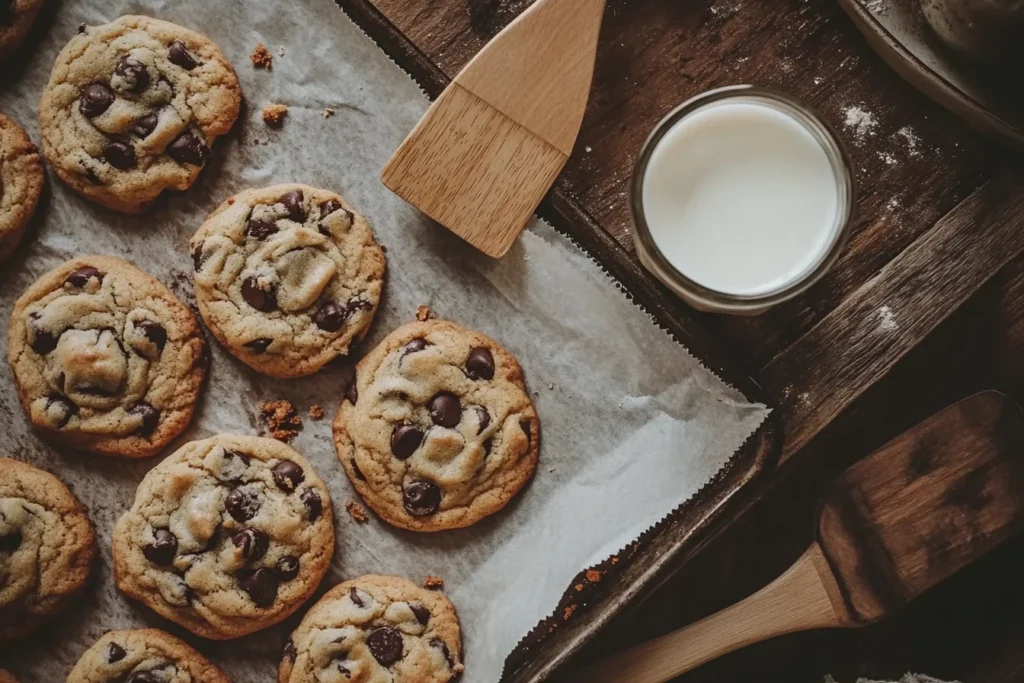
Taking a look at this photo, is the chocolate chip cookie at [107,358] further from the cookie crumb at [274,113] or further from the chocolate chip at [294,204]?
the cookie crumb at [274,113]

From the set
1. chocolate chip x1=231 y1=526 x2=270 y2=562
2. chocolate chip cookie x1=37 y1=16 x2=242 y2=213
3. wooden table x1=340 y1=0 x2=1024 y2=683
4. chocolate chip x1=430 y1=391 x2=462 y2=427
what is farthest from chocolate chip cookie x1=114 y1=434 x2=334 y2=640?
wooden table x1=340 y1=0 x2=1024 y2=683

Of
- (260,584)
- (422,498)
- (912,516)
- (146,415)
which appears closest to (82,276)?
(146,415)

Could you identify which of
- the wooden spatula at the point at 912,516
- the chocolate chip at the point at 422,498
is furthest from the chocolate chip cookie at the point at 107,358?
the wooden spatula at the point at 912,516

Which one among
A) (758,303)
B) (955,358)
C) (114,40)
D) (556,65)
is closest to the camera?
(758,303)

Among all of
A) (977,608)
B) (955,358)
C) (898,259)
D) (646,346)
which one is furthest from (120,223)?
(977,608)

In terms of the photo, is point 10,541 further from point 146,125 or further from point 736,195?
point 736,195

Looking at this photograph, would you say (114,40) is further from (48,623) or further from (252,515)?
(48,623)
